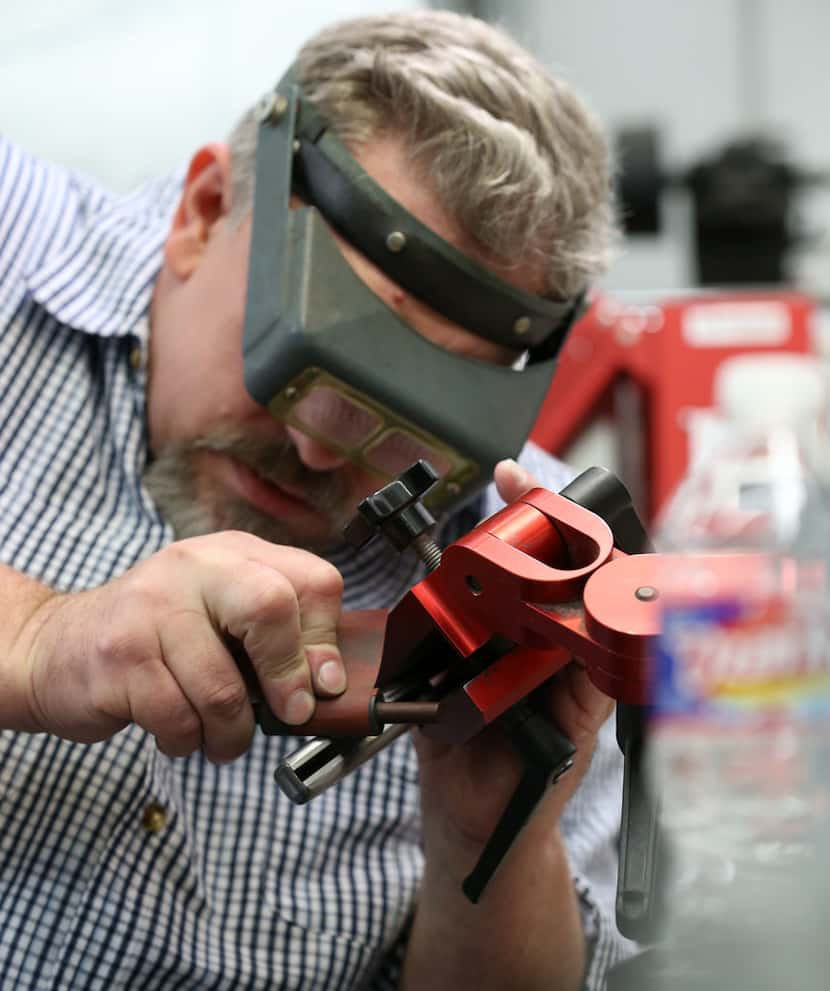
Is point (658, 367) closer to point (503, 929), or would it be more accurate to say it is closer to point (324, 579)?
point (503, 929)

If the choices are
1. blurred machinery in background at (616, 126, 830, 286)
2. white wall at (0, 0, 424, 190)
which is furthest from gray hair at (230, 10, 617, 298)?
white wall at (0, 0, 424, 190)

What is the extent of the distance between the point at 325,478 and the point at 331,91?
353 mm

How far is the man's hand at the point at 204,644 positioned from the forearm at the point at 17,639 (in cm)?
4

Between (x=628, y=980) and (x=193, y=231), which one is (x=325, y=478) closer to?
(x=193, y=231)

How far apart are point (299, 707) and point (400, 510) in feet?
0.43

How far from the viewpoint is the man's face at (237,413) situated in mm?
1021

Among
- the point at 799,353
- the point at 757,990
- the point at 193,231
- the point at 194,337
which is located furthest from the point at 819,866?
the point at 799,353

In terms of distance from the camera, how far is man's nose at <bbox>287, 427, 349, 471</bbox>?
103 centimetres

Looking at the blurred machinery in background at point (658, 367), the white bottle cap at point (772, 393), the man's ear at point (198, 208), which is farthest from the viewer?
the blurred machinery in background at point (658, 367)

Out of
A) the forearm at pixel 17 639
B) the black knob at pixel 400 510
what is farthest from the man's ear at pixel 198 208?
the black knob at pixel 400 510

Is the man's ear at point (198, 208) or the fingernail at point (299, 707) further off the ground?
the man's ear at point (198, 208)

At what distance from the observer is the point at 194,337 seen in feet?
3.71

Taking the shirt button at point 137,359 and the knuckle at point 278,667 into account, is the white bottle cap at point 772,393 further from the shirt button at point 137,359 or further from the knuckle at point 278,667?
the knuckle at point 278,667

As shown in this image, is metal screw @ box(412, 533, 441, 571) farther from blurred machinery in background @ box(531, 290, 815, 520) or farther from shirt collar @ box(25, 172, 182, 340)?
blurred machinery in background @ box(531, 290, 815, 520)
